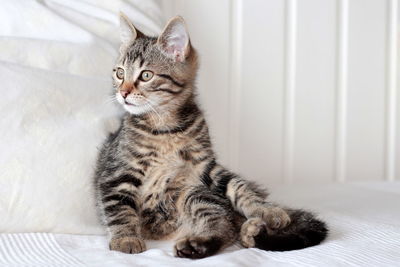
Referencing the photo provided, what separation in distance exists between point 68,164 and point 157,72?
0.32 metres

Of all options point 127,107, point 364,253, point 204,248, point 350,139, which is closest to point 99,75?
point 127,107

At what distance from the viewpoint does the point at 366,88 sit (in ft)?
7.71

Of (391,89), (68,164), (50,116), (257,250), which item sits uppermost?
(391,89)

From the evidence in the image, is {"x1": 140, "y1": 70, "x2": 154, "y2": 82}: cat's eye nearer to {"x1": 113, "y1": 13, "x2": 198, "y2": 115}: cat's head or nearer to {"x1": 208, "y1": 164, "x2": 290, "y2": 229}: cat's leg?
{"x1": 113, "y1": 13, "x2": 198, "y2": 115}: cat's head

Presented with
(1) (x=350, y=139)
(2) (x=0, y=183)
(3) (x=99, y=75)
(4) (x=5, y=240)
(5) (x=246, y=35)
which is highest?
(5) (x=246, y=35)

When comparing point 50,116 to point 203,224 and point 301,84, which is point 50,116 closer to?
point 203,224

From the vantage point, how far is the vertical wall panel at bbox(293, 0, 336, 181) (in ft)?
7.30

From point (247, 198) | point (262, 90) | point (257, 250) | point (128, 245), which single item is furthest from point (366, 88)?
point (128, 245)

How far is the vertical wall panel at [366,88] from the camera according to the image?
2.31m

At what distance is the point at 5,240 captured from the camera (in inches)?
47.3

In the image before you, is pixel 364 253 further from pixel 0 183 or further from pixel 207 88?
pixel 207 88

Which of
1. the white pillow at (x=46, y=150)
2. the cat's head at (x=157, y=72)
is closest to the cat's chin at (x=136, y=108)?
the cat's head at (x=157, y=72)

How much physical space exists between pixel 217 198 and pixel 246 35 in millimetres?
952

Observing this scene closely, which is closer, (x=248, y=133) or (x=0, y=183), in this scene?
(x=0, y=183)
